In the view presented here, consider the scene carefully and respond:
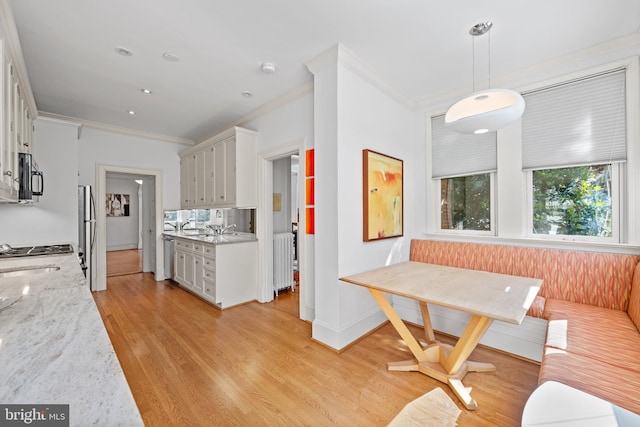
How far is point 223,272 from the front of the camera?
3.65 m

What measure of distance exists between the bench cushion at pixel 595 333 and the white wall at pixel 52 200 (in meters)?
A: 5.29

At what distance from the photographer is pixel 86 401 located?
0.58 metres

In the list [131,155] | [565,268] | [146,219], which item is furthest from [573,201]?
[146,219]

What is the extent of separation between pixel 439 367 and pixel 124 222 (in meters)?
10.0

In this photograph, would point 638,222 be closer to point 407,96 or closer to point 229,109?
point 407,96

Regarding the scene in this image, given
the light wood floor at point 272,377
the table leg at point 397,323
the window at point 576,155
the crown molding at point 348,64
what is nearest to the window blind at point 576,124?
the window at point 576,155

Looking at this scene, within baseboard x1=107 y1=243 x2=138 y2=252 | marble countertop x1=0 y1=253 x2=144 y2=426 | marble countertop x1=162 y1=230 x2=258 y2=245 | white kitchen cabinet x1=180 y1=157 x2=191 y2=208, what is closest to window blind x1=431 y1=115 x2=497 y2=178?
marble countertop x1=162 y1=230 x2=258 y2=245

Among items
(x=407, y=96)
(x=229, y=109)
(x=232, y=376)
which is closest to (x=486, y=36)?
(x=407, y=96)

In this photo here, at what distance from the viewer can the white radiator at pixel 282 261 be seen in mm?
4189

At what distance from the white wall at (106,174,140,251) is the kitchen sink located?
7835 millimetres

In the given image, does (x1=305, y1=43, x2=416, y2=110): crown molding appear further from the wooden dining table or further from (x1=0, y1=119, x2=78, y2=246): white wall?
(x1=0, y1=119, x2=78, y2=246): white wall

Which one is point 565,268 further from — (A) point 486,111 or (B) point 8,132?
(B) point 8,132

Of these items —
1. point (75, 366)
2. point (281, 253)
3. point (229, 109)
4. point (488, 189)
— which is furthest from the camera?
point (281, 253)

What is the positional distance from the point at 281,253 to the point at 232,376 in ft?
7.12
